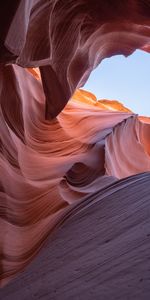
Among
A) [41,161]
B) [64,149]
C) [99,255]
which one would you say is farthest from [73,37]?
[99,255]

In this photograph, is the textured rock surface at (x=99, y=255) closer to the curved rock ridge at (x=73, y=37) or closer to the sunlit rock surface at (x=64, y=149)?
the sunlit rock surface at (x=64, y=149)

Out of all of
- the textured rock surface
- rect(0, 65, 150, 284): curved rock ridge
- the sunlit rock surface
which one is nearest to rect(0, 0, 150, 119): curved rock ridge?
the sunlit rock surface

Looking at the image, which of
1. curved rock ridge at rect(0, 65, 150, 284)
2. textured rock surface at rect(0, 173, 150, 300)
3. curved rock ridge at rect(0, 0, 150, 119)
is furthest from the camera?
curved rock ridge at rect(0, 65, 150, 284)

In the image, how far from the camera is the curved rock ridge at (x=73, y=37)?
112 inches

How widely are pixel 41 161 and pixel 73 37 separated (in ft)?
3.54

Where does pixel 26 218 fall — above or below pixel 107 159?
Result: above

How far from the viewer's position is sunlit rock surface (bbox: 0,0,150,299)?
2197 mm

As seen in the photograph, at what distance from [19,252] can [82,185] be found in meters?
1.08

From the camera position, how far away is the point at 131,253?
204cm

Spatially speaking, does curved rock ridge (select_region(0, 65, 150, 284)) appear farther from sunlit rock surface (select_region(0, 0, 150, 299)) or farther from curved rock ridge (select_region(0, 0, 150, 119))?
curved rock ridge (select_region(0, 0, 150, 119))

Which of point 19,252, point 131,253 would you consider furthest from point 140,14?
point 131,253

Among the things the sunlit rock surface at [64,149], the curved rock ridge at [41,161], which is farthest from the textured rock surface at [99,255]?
the curved rock ridge at [41,161]

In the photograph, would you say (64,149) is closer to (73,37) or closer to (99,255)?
(73,37)

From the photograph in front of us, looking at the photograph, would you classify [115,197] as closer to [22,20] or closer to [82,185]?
[82,185]
